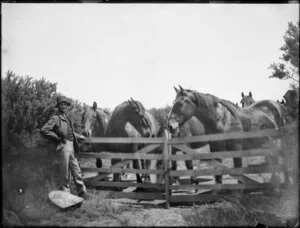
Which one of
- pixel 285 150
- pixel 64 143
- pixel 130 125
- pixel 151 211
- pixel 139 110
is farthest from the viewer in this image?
pixel 130 125

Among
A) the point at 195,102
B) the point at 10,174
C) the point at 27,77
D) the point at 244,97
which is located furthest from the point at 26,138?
the point at 244,97

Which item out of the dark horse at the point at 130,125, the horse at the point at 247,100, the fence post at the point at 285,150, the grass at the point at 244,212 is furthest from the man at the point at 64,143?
the horse at the point at 247,100

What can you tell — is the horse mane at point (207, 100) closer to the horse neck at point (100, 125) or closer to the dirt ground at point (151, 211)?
the dirt ground at point (151, 211)

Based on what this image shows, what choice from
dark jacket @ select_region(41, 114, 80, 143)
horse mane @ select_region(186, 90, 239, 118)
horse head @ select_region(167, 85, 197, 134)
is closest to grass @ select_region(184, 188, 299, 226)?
horse head @ select_region(167, 85, 197, 134)

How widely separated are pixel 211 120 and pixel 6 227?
16.8 ft

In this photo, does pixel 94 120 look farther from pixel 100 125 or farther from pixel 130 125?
pixel 130 125

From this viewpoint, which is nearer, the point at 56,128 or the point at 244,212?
the point at 244,212

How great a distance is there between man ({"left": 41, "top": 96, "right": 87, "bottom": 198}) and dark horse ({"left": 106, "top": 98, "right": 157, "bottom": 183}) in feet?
4.14

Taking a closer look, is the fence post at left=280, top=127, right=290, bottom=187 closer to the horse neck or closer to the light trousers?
the light trousers

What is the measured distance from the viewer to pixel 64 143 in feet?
17.7

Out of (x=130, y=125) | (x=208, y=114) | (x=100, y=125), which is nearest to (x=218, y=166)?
(x=208, y=114)

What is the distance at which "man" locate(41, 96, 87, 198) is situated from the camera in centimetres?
531

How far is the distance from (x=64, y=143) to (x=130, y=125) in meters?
2.34

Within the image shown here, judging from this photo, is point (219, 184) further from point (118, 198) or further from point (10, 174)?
point (10, 174)
